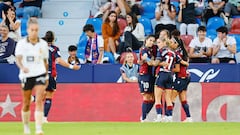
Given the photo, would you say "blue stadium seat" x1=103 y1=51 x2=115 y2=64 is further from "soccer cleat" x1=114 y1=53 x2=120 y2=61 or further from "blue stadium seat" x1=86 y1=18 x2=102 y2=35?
"blue stadium seat" x1=86 y1=18 x2=102 y2=35

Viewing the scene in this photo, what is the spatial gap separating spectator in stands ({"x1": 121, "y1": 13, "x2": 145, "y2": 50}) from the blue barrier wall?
1.71 m

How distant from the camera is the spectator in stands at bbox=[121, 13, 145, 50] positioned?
950 inches

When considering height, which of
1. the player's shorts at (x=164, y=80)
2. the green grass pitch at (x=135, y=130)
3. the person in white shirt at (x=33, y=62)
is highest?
the person in white shirt at (x=33, y=62)

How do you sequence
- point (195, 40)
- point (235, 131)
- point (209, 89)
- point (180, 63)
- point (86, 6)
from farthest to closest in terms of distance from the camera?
point (86, 6) → point (195, 40) → point (209, 89) → point (180, 63) → point (235, 131)

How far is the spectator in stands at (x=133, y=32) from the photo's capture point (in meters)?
24.1

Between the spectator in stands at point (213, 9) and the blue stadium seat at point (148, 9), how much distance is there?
1735 mm

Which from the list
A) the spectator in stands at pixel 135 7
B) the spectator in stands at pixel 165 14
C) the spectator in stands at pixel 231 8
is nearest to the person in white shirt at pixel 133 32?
the spectator in stands at pixel 165 14

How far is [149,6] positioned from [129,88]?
5133 mm

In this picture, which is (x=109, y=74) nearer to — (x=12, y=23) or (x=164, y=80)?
(x=164, y=80)

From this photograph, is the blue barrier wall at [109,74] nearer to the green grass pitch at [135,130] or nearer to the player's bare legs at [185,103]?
the player's bare legs at [185,103]

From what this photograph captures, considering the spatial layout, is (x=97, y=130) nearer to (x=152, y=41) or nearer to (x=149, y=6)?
(x=152, y=41)

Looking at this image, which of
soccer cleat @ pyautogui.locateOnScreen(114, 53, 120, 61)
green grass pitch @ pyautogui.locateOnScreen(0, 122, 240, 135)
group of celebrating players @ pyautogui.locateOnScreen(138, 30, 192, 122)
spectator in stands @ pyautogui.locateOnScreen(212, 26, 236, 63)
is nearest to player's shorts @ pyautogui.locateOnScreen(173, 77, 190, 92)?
group of celebrating players @ pyautogui.locateOnScreen(138, 30, 192, 122)

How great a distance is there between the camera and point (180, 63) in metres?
20.1

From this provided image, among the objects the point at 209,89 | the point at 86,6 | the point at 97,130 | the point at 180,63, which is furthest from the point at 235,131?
the point at 86,6
